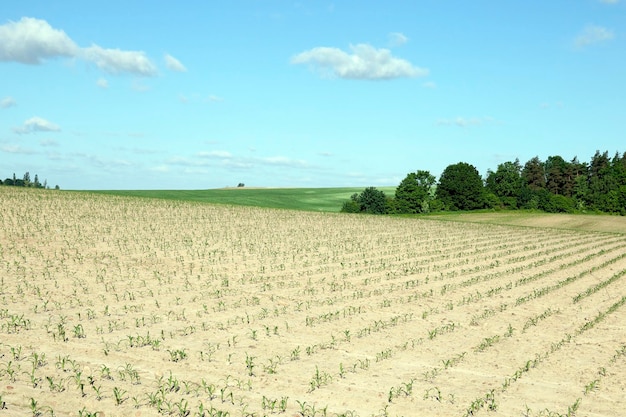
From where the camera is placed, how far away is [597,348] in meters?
13.1

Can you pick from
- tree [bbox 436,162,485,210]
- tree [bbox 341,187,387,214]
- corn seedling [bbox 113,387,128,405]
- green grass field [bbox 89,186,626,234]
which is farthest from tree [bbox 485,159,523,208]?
corn seedling [bbox 113,387,128,405]

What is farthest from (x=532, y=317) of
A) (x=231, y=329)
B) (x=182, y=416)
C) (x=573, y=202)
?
(x=573, y=202)

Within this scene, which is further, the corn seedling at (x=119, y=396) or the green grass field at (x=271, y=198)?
the green grass field at (x=271, y=198)

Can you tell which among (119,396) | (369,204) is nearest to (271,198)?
(369,204)

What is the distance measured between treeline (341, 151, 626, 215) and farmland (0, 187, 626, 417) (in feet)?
237

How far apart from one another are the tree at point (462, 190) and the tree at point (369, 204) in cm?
1210

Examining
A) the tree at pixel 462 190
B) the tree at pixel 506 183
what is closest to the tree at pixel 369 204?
the tree at pixel 462 190

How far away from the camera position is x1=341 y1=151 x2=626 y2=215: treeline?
331 ft

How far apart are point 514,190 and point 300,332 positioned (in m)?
108

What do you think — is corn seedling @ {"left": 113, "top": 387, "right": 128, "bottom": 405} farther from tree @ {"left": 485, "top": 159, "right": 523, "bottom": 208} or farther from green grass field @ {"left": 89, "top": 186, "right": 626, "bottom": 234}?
tree @ {"left": 485, "top": 159, "right": 523, "bottom": 208}

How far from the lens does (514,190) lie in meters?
114

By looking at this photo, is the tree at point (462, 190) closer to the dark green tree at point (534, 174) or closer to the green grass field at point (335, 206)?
the green grass field at point (335, 206)

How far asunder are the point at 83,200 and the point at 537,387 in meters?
50.8

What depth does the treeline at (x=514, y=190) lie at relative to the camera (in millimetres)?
101000
